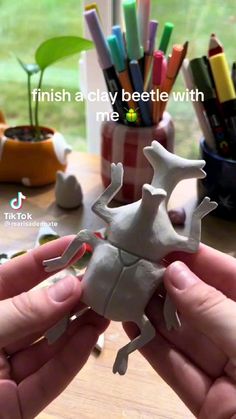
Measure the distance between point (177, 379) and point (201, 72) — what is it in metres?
0.40

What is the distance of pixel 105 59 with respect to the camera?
2.15ft

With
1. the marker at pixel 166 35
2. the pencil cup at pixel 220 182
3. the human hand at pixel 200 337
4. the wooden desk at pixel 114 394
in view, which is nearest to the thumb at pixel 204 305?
the human hand at pixel 200 337

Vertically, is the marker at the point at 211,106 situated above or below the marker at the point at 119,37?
below

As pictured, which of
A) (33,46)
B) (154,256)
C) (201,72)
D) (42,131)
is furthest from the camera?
(33,46)

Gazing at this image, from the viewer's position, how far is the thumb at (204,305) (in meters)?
0.37

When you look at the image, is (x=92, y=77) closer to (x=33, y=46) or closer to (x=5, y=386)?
(x=33, y=46)

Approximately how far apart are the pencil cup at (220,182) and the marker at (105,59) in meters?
0.13

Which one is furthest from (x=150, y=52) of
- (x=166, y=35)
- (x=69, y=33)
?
(x=69, y=33)

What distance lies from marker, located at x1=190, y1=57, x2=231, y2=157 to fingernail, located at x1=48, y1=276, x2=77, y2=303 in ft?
1.15

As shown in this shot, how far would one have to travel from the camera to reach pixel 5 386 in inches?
16.1

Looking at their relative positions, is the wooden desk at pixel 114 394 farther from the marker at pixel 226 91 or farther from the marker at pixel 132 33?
the marker at pixel 132 33

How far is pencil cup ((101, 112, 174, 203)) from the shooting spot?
2.16ft

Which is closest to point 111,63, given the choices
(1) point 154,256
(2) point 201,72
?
(2) point 201,72

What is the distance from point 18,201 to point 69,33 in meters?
0.37
